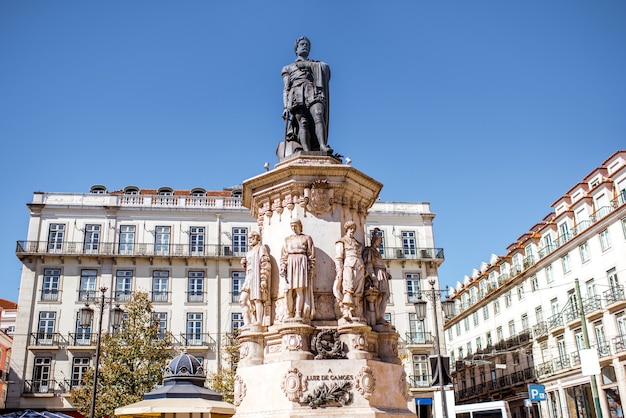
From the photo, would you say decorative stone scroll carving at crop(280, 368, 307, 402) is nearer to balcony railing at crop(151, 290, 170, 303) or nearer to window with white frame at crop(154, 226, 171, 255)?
balcony railing at crop(151, 290, 170, 303)

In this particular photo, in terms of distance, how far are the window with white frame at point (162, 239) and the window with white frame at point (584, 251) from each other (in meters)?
27.5

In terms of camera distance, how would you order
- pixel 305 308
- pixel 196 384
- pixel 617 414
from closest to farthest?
pixel 305 308
pixel 196 384
pixel 617 414

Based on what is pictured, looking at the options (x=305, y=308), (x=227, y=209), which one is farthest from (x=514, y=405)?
(x=305, y=308)

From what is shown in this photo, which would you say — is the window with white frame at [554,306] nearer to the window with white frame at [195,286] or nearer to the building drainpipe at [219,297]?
the building drainpipe at [219,297]

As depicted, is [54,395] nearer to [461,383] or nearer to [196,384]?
[196,384]

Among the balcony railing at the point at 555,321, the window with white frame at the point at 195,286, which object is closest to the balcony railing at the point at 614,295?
the balcony railing at the point at 555,321

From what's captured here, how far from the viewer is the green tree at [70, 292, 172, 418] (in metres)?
28.9

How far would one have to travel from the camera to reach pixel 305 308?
28.5 feet

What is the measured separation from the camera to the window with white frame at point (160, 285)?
4081 cm

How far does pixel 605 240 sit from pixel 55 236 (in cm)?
3557

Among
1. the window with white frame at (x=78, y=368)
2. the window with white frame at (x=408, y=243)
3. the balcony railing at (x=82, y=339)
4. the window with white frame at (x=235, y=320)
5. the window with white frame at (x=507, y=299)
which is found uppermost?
the window with white frame at (x=408, y=243)

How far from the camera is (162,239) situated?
140 feet

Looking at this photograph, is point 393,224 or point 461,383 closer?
point 393,224

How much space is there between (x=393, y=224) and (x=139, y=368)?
21561 millimetres
